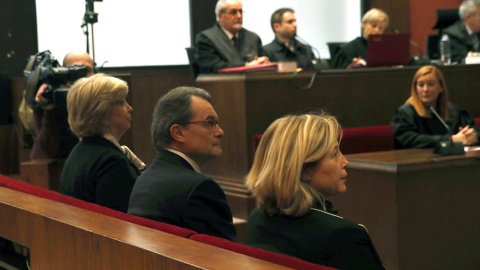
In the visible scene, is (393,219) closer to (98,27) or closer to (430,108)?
(430,108)

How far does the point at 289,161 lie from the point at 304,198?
0.10 meters

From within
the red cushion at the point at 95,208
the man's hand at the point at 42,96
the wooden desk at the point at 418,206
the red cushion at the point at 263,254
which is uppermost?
the man's hand at the point at 42,96

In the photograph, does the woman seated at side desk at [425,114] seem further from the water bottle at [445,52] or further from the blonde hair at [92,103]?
the blonde hair at [92,103]

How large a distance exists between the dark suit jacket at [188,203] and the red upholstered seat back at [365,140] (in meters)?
2.32

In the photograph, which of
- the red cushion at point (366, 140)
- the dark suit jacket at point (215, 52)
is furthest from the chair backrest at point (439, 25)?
the red cushion at point (366, 140)

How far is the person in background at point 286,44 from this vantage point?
20.5ft

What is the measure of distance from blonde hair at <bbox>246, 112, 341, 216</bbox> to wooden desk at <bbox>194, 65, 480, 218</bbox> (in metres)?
2.59

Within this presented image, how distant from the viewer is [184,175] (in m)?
2.15

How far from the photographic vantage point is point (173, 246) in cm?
134

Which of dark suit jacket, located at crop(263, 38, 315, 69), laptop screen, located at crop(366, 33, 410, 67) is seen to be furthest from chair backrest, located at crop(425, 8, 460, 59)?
laptop screen, located at crop(366, 33, 410, 67)

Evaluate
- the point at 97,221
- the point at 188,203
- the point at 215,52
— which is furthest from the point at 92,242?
the point at 215,52

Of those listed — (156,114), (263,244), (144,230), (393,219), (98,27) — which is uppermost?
(98,27)

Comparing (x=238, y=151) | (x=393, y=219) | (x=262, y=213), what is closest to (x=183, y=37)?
(x=238, y=151)

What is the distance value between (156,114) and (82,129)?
0.51 metres
